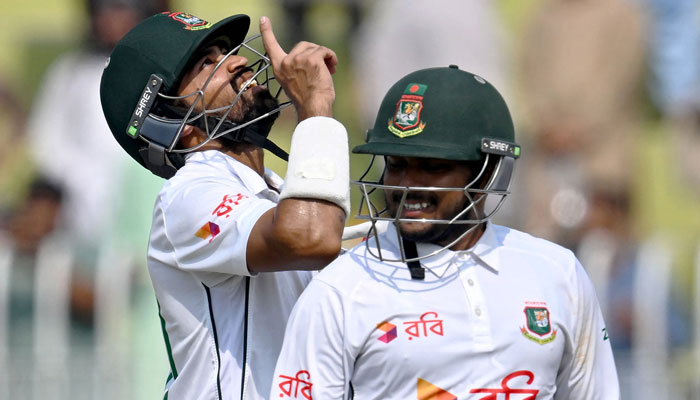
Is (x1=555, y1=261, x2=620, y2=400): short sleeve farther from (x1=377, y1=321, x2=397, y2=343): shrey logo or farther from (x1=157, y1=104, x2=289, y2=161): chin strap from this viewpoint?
(x1=157, y1=104, x2=289, y2=161): chin strap

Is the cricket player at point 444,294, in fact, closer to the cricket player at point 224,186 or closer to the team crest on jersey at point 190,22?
the cricket player at point 224,186

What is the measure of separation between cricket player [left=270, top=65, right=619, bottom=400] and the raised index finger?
35 centimetres

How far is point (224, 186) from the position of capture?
129 inches

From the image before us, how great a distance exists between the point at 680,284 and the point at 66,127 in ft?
15.1

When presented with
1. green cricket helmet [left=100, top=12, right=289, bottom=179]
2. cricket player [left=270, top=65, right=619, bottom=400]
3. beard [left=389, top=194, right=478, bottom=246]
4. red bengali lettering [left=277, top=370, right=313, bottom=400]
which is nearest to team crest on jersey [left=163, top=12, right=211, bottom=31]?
green cricket helmet [left=100, top=12, right=289, bottom=179]

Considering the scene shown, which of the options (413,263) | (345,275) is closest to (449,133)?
(413,263)

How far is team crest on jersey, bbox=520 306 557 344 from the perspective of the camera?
123 inches

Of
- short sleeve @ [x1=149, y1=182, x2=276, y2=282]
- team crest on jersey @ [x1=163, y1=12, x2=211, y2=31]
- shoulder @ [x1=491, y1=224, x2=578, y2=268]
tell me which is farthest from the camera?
team crest on jersey @ [x1=163, y1=12, x2=211, y2=31]

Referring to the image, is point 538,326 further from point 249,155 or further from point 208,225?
point 249,155

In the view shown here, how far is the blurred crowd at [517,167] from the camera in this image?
6.77 metres

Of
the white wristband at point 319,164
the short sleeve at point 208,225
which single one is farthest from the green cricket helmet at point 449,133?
the short sleeve at point 208,225

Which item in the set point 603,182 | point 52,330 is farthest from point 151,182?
point 603,182

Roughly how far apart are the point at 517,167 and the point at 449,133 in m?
5.87

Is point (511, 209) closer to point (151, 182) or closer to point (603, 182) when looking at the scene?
point (603, 182)
